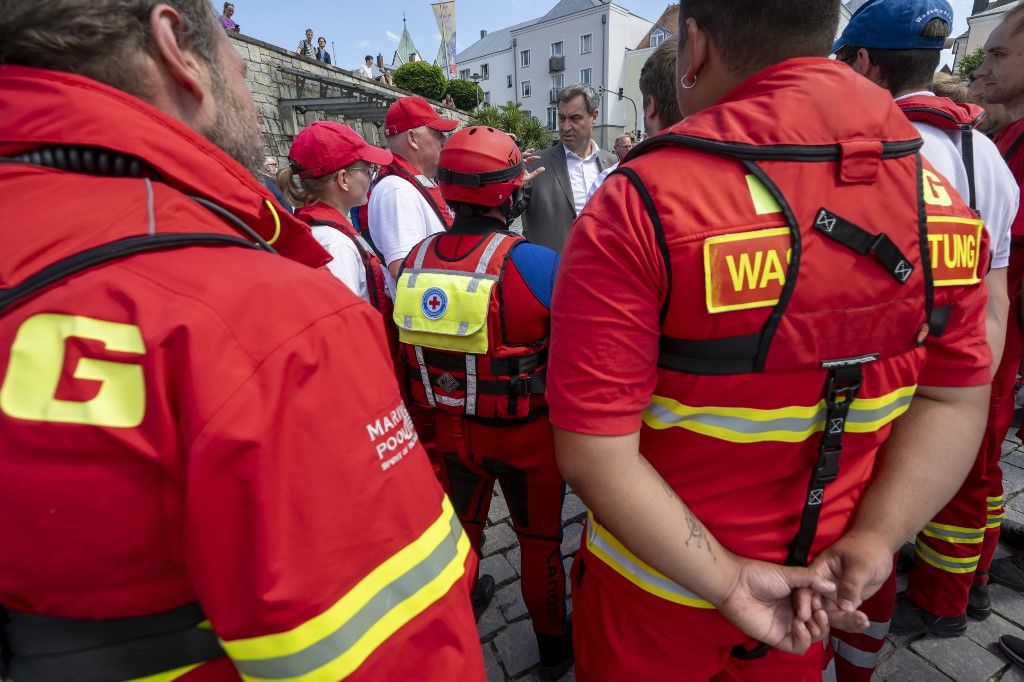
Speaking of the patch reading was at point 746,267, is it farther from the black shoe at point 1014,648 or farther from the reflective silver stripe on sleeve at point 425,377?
the black shoe at point 1014,648

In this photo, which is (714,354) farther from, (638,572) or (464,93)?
(464,93)

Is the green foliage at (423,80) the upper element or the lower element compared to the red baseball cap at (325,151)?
upper

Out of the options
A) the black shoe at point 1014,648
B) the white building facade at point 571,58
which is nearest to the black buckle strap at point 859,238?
the black shoe at point 1014,648

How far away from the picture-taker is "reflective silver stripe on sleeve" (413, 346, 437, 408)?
7.64 ft

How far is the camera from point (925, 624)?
251 centimetres

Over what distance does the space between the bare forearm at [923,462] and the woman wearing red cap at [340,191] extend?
234cm

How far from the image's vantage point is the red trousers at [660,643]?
4.08ft

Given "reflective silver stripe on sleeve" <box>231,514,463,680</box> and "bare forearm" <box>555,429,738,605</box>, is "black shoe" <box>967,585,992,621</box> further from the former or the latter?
"reflective silver stripe on sleeve" <box>231,514,463,680</box>

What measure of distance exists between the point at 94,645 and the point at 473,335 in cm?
154

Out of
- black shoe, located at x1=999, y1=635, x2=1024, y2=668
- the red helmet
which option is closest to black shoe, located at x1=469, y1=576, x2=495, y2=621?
the red helmet

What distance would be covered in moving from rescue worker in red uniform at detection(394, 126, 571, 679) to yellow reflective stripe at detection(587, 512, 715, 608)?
2.92 feet

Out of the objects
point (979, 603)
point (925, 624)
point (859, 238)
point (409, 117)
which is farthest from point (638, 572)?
point (409, 117)

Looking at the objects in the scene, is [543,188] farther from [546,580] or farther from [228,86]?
[228,86]

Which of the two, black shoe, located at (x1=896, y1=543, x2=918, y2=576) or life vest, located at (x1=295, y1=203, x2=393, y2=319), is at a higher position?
life vest, located at (x1=295, y1=203, x2=393, y2=319)
